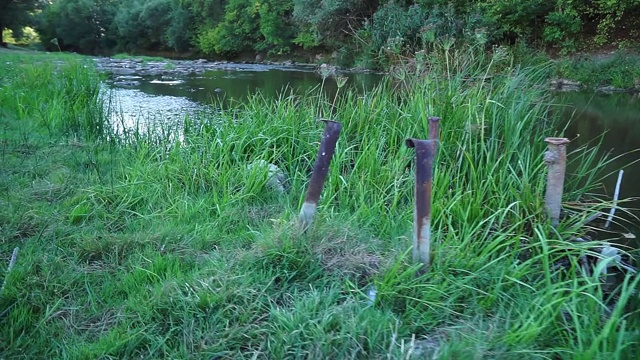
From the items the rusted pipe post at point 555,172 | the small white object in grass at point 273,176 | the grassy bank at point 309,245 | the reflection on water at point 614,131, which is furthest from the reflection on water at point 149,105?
the rusted pipe post at point 555,172

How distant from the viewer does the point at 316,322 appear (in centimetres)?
209

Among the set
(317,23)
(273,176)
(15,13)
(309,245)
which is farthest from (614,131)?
(15,13)

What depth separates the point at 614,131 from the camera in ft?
26.5

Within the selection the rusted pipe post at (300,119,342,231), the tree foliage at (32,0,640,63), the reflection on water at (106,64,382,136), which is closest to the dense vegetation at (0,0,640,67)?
the tree foliage at (32,0,640,63)

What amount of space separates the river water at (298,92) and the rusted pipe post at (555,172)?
4.38ft

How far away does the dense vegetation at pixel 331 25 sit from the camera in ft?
51.6

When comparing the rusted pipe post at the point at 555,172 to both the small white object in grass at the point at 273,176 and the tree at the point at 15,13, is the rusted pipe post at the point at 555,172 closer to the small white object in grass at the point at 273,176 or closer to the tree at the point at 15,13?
the small white object in grass at the point at 273,176

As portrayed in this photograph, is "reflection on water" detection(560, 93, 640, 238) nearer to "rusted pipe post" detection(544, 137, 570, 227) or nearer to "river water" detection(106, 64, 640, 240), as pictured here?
"river water" detection(106, 64, 640, 240)

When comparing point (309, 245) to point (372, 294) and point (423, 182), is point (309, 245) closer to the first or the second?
point (372, 294)

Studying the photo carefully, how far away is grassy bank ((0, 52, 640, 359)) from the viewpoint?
2.08 m

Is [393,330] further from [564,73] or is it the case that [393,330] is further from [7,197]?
[564,73]

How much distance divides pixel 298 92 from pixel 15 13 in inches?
945

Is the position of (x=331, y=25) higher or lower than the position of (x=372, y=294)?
higher

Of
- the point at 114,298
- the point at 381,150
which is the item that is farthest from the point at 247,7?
the point at 114,298
